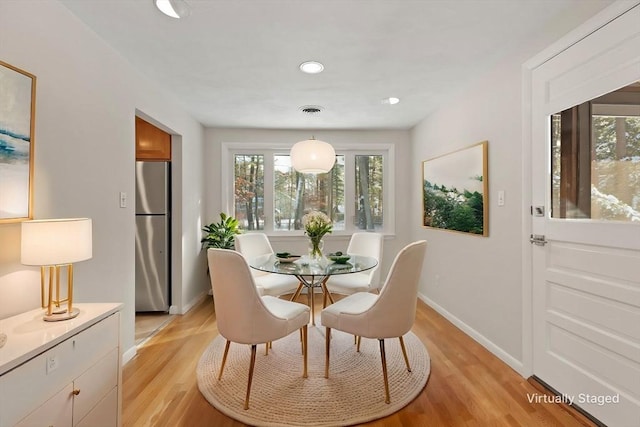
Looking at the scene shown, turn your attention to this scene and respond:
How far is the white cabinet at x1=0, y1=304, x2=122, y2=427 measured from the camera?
0.98 meters

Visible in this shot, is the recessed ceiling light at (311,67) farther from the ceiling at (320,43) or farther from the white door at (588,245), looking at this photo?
the white door at (588,245)

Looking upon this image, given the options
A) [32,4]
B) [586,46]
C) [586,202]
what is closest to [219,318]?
[32,4]

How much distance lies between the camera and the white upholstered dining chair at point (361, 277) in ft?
9.25

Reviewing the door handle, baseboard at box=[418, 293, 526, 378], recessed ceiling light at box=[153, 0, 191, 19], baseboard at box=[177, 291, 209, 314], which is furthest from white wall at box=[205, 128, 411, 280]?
recessed ceiling light at box=[153, 0, 191, 19]

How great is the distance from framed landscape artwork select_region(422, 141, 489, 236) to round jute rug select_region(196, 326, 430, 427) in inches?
49.3

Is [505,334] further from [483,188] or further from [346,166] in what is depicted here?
[346,166]

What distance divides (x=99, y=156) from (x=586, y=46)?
3101 millimetres

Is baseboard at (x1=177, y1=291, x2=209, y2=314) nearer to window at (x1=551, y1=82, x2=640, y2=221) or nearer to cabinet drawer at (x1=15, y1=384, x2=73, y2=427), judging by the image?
cabinet drawer at (x1=15, y1=384, x2=73, y2=427)

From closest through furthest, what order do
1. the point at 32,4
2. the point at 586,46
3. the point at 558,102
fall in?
1. the point at 32,4
2. the point at 586,46
3. the point at 558,102

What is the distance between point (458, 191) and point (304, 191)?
2.19m

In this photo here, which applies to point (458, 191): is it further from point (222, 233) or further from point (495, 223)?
point (222, 233)

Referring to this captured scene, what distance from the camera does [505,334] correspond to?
2303 mm

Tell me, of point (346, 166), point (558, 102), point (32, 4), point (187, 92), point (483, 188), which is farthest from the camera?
point (346, 166)

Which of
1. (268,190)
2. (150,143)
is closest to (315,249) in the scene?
(268,190)
